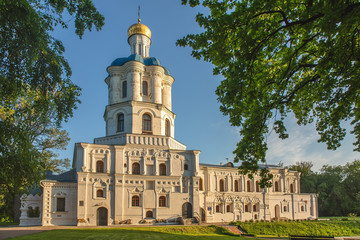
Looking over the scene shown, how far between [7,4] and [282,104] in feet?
29.6

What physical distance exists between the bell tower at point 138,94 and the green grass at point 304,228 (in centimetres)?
1168

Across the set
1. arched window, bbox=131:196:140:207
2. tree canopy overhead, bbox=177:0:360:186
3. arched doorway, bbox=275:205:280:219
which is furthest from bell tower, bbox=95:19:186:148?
tree canopy overhead, bbox=177:0:360:186

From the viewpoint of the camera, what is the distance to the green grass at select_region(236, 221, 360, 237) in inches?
1087

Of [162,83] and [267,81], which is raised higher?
[162,83]

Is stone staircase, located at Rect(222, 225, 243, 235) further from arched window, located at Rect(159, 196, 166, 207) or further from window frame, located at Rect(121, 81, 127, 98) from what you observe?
window frame, located at Rect(121, 81, 127, 98)

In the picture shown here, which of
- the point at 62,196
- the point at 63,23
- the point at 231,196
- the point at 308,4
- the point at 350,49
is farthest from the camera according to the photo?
the point at 231,196

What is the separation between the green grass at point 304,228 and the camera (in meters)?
27.6

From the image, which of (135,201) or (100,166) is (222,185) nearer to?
(135,201)

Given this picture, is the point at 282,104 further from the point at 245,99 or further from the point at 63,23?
the point at 63,23

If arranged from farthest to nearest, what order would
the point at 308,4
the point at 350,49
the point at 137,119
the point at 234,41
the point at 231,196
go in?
1. the point at 231,196
2. the point at 137,119
3. the point at 234,41
4. the point at 350,49
5. the point at 308,4

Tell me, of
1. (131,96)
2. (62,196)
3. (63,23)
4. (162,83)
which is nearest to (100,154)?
(62,196)

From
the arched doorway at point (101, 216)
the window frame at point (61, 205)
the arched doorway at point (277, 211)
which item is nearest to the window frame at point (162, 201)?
the arched doorway at point (101, 216)

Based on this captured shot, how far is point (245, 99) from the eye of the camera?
1008cm

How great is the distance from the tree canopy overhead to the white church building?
1701 cm
